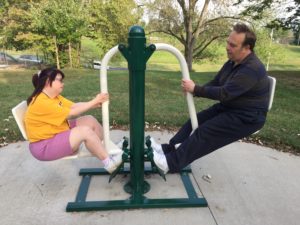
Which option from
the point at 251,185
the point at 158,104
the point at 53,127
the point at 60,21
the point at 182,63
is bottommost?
the point at 251,185

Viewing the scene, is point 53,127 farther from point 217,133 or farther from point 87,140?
point 217,133

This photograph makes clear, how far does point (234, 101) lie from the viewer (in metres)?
2.53

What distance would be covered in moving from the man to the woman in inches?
22.4

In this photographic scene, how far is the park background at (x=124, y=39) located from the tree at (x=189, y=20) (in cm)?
6

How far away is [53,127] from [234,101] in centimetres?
151

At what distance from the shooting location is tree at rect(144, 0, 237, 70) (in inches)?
750

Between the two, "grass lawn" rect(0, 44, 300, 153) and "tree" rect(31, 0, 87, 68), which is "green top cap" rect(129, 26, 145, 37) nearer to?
"grass lawn" rect(0, 44, 300, 153)

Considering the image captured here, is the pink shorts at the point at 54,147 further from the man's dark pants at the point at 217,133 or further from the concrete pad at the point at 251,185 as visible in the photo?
the concrete pad at the point at 251,185

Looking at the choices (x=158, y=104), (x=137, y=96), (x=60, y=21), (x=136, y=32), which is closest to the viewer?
(x=136, y=32)

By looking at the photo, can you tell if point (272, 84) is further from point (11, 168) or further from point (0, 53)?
point (0, 53)

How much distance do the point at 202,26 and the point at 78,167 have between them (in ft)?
60.0

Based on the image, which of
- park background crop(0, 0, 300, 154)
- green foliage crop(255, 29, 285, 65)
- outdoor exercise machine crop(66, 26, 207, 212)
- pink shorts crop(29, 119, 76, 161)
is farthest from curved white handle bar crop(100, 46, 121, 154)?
green foliage crop(255, 29, 285, 65)

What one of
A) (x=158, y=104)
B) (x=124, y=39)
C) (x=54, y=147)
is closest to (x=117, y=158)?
(x=54, y=147)

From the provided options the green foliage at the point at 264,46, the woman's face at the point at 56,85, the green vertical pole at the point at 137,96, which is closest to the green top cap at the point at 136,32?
the green vertical pole at the point at 137,96
